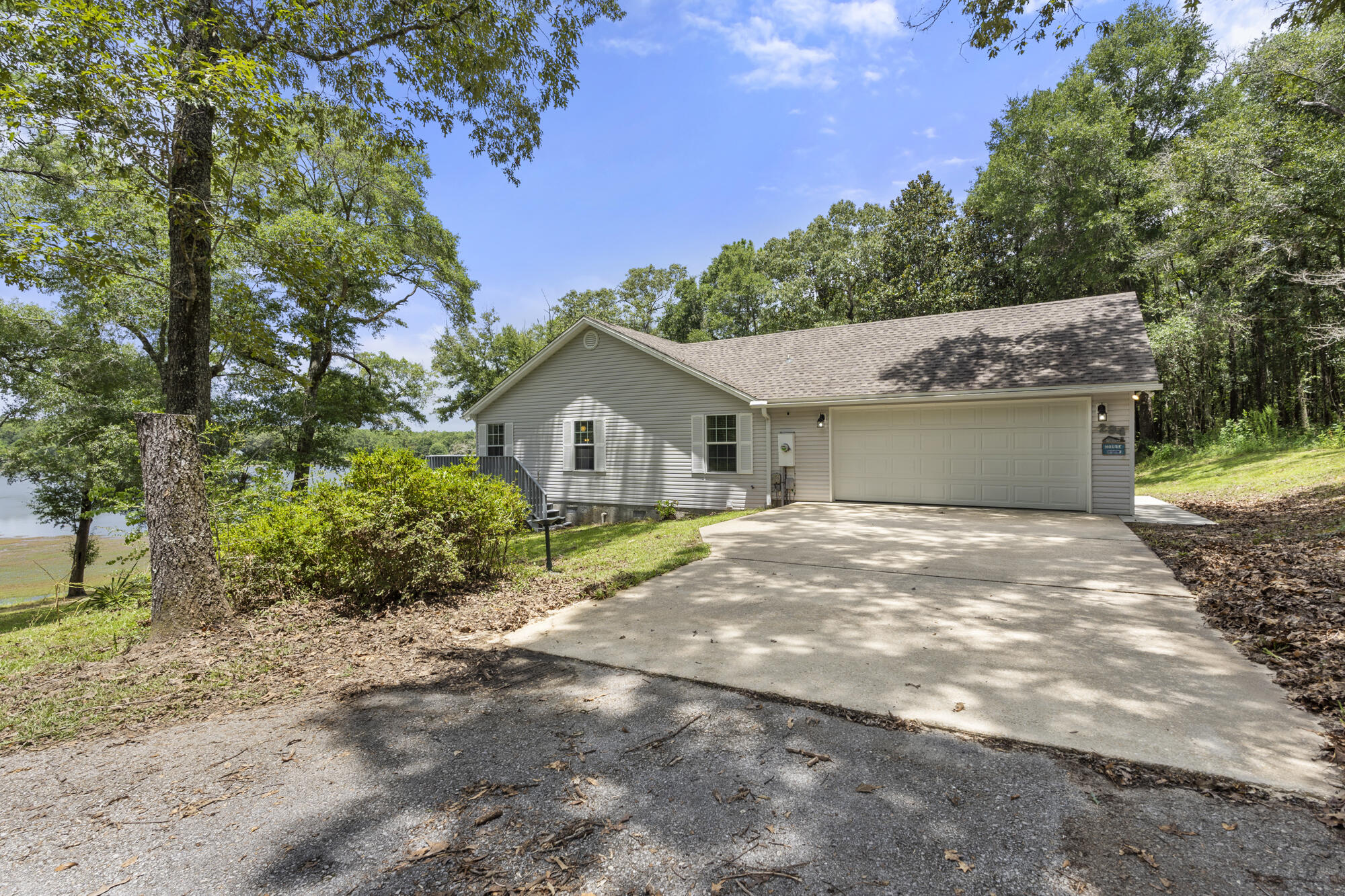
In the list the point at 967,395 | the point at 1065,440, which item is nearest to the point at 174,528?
the point at 967,395

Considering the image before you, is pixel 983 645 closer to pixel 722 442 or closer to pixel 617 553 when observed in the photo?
pixel 617 553

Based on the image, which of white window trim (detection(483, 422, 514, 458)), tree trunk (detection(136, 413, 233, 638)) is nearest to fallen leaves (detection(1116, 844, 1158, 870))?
tree trunk (detection(136, 413, 233, 638))

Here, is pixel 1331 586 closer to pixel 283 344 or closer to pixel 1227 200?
Result: pixel 1227 200

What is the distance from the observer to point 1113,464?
9.63 meters

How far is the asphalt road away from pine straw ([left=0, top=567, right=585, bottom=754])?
0.33m

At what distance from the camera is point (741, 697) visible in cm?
306

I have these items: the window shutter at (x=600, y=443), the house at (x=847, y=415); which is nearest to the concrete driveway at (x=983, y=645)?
the house at (x=847, y=415)

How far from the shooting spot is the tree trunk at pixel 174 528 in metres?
4.16

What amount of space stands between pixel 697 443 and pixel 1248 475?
12.7 metres

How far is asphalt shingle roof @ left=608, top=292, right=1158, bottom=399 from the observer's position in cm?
1009

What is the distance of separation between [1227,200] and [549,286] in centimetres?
2643

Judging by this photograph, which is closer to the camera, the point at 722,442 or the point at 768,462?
the point at 768,462

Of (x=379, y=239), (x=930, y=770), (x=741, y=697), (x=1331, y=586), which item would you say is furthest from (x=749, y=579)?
(x=379, y=239)

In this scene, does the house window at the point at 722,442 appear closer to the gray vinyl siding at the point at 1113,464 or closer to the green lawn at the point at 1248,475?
the gray vinyl siding at the point at 1113,464
